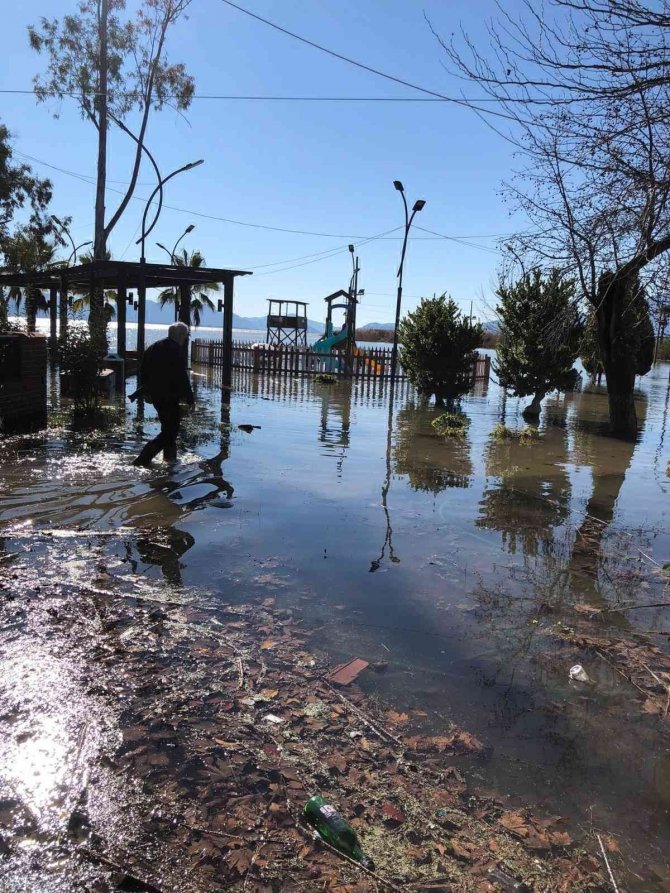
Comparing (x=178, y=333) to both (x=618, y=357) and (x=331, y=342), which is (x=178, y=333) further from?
(x=331, y=342)

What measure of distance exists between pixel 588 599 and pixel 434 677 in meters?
1.90

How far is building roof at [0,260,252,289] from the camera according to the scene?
1697 cm

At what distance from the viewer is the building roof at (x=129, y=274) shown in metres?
17.0

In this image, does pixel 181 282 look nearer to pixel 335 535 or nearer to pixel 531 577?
pixel 335 535

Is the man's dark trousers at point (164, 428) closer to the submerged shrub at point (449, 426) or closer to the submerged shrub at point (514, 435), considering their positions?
the submerged shrub at point (449, 426)

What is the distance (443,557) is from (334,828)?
3.45 m

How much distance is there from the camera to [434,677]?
352 cm

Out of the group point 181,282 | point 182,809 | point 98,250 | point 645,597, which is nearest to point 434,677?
point 182,809

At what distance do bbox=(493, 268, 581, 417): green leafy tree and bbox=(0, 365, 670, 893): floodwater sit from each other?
5.58 metres

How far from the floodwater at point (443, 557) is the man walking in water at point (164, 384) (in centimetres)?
37

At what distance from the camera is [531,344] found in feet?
56.1

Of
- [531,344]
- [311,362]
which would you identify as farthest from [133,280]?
[531,344]

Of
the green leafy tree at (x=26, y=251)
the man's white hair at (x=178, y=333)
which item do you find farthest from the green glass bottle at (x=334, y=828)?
the green leafy tree at (x=26, y=251)

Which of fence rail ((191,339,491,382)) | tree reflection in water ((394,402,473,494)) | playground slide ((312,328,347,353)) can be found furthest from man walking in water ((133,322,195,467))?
playground slide ((312,328,347,353))
